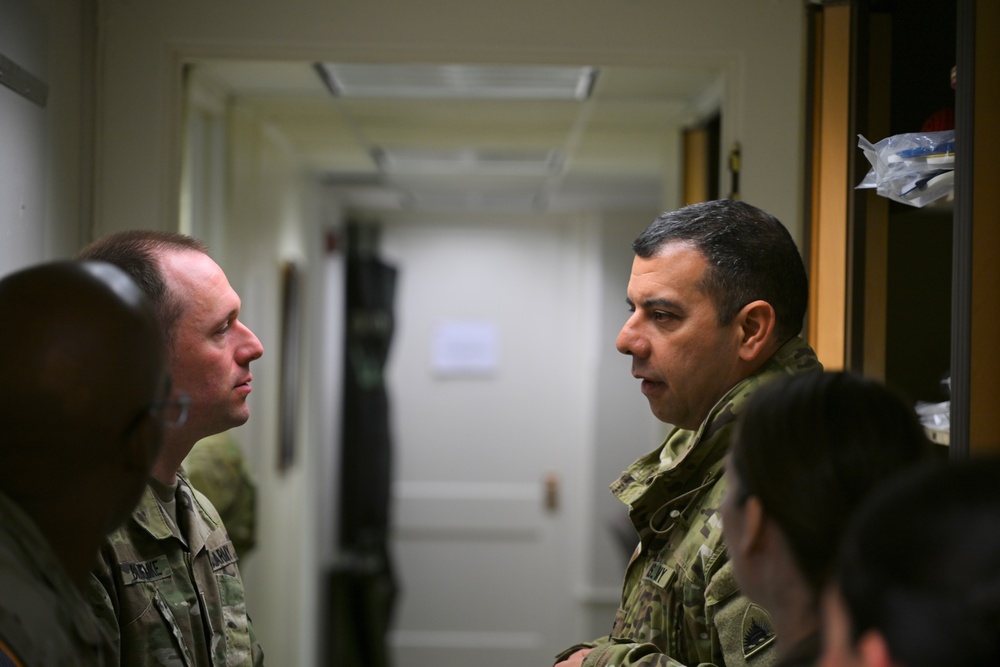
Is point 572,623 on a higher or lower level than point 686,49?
lower

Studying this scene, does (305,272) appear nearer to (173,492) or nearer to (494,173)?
(494,173)

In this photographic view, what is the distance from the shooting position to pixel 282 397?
11.4ft

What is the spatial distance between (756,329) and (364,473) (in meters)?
3.90

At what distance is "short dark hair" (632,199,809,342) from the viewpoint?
4.39 ft

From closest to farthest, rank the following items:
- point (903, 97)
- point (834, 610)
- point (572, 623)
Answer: point (834, 610), point (903, 97), point (572, 623)

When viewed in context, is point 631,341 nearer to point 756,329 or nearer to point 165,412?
point 756,329

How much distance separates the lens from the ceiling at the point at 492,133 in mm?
2607

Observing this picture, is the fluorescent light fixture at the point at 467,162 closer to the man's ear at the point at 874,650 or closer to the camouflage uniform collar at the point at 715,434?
the camouflage uniform collar at the point at 715,434

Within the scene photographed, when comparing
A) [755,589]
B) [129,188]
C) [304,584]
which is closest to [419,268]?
[304,584]

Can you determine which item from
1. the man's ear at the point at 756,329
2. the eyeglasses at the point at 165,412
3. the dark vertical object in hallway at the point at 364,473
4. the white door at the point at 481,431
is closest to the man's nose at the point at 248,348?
the eyeglasses at the point at 165,412

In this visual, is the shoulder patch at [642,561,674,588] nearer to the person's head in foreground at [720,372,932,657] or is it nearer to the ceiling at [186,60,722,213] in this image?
the person's head in foreground at [720,372,932,657]

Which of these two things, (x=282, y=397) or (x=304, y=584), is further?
(x=304, y=584)

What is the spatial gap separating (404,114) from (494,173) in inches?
46.3

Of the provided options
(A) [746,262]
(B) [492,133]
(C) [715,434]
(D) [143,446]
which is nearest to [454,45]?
(A) [746,262]
